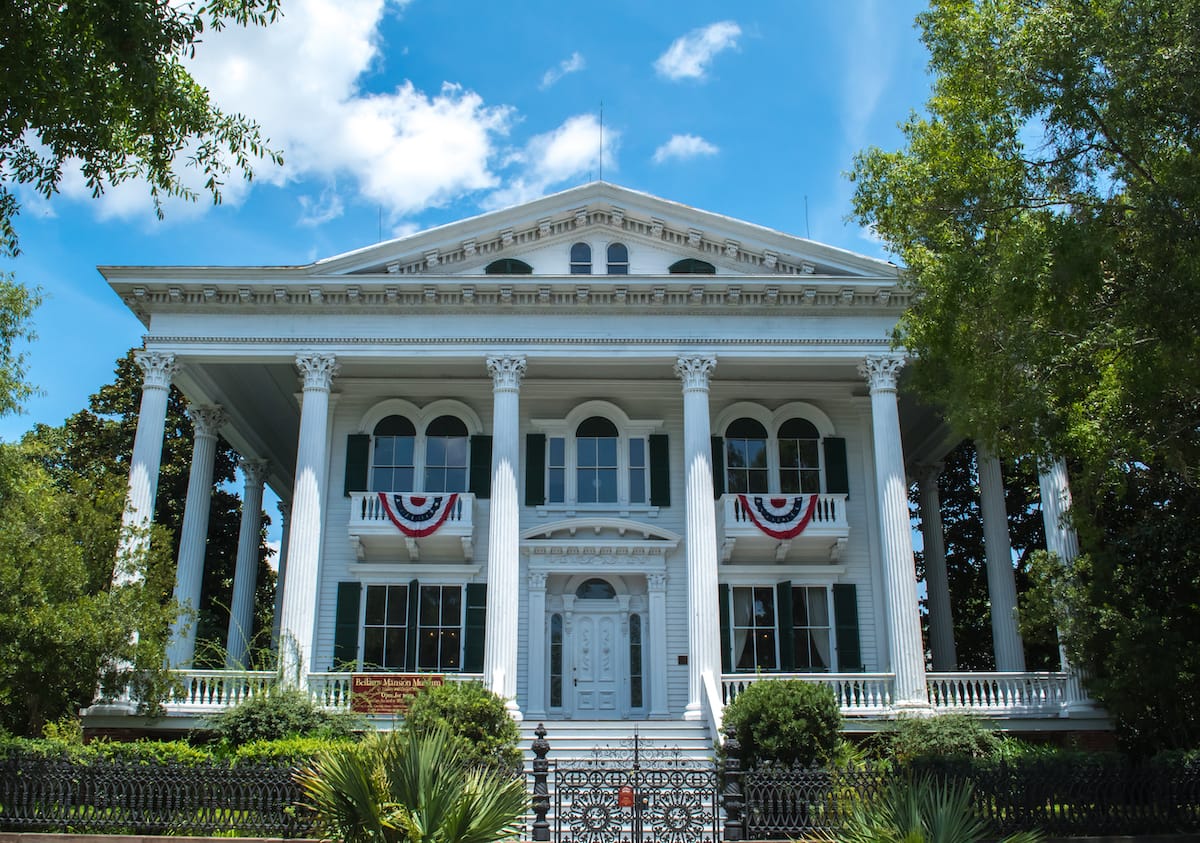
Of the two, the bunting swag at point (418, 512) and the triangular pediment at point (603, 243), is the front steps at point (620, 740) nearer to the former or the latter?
the bunting swag at point (418, 512)

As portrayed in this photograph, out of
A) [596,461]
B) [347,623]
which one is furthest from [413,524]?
[596,461]

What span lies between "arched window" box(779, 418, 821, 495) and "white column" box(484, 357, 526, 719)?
7.14 m

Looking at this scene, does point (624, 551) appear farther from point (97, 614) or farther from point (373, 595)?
point (97, 614)

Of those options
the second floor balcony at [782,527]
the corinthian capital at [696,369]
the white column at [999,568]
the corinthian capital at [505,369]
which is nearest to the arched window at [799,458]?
the second floor balcony at [782,527]

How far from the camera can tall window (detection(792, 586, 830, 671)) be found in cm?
2505

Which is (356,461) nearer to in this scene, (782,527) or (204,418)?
(204,418)

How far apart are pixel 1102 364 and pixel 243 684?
1680 cm

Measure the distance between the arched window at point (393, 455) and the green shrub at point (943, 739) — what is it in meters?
13.0

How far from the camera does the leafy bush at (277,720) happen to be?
1892cm

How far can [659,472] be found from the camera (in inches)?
1013

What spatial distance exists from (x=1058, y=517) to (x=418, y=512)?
14054 millimetres

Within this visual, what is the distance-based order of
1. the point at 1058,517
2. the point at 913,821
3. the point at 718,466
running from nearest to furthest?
the point at 913,821 < the point at 1058,517 < the point at 718,466

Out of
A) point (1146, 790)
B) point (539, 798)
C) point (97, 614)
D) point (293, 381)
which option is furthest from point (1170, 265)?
point (293, 381)

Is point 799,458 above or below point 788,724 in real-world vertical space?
above
